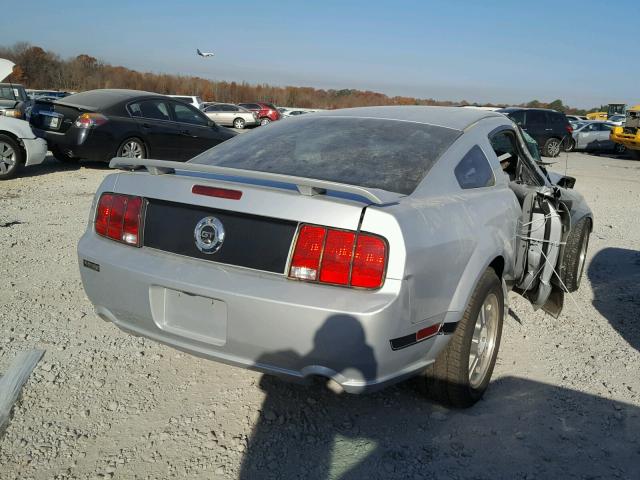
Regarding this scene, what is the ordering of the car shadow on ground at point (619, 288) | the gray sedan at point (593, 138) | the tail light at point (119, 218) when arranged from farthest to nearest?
the gray sedan at point (593, 138) → the car shadow on ground at point (619, 288) → the tail light at point (119, 218)

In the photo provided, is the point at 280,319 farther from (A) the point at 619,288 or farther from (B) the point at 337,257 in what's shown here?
(A) the point at 619,288

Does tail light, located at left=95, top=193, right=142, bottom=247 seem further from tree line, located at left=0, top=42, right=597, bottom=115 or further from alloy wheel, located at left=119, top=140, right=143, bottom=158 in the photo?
tree line, located at left=0, top=42, right=597, bottom=115

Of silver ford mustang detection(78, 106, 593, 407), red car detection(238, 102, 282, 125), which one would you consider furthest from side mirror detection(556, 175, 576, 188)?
red car detection(238, 102, 282, 125)

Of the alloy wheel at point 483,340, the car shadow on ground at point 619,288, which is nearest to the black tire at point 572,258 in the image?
the car shadow on ground at point 619,288

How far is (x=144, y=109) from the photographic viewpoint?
1051cm

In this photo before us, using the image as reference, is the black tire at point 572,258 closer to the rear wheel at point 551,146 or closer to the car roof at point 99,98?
the car roof at point 99,98

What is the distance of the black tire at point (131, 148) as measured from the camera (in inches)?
393

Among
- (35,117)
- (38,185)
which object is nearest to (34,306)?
(38,185)

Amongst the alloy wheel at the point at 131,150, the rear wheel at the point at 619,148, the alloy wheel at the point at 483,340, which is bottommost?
the rear wheel at the point at 619,148

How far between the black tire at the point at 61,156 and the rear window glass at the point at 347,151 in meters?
7.58

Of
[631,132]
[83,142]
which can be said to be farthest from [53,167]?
[631,132]

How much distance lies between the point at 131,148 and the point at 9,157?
6.52 feet

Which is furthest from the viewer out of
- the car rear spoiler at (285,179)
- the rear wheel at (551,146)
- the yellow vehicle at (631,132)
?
the yellow vehicle at (631,132)

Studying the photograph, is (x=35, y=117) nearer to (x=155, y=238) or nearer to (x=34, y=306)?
(x=34, y=306)
